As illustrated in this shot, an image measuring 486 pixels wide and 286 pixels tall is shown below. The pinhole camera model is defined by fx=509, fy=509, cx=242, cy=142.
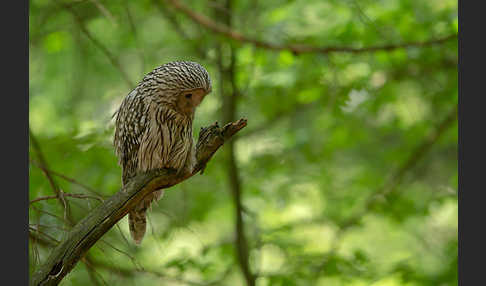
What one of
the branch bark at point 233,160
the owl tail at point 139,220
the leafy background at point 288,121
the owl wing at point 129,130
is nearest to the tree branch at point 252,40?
the leafy background at point 288,121

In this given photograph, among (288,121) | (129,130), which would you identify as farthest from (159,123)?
(288,121)

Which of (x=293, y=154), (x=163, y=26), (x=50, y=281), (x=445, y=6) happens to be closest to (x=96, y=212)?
(x=50, y=281)

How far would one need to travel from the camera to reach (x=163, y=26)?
6375 millimetres

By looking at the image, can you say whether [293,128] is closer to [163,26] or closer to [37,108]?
[163,26]

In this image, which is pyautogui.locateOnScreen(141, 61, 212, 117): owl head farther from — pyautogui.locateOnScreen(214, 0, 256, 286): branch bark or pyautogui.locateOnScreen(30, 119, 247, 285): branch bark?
pyautogui.locateOnScreen(214, 0, 256, 286): branch bark

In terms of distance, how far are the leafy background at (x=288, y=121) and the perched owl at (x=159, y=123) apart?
1.59 metres

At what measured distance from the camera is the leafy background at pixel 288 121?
168 inches

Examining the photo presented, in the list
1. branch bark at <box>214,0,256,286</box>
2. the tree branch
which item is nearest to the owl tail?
the tree branch

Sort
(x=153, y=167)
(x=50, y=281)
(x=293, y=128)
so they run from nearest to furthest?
(x=50, y=281), (x=153, y=167), (x=293, y=128)

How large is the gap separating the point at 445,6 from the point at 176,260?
3693mm

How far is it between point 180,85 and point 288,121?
15.6ft

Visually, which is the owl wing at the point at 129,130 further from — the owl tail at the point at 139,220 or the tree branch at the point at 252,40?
the tree branch at the point at 252,40

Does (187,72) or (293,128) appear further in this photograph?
(293,128)

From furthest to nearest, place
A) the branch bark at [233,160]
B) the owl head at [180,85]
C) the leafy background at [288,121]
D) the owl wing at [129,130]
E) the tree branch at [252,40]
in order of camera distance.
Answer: the leafy background at [288,121]
the branch bark at [233,160]
the tree branch at [252,40]
the owl wing at [129,130]
the owl head at [180,85]
